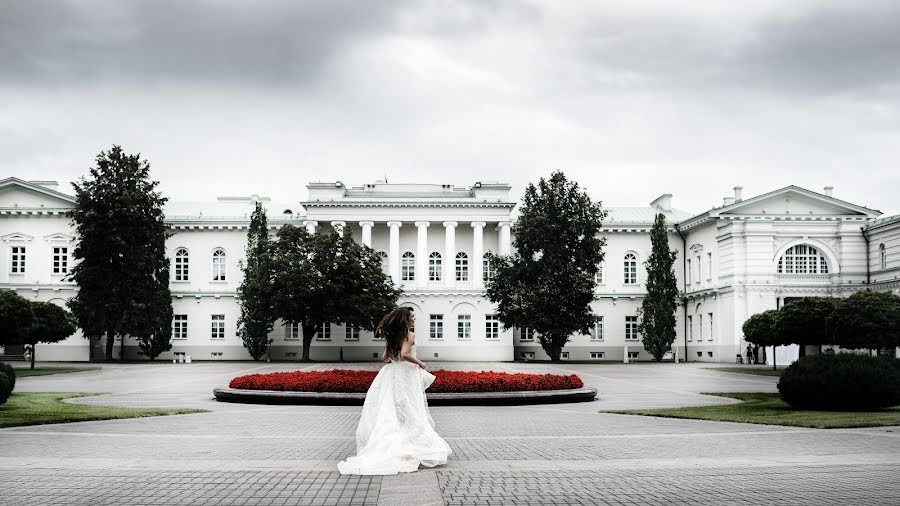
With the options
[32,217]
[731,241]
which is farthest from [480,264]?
[32,217]

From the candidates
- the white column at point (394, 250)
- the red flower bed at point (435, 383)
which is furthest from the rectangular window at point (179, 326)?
the red flower bed at point (435, 383)

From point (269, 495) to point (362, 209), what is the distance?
57477 millimetres

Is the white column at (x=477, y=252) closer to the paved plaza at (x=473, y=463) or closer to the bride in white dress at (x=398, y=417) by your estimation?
the paved plaza at (x=473, y=463)

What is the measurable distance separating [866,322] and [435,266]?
125ft

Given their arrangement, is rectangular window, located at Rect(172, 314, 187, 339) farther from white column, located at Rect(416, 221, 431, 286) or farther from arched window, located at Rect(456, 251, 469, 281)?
arched window, located at Rect(456, 251, 469, 281)

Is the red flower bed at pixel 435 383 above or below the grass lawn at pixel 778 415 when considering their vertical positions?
above

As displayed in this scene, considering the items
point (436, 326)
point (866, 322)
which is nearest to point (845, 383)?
point (866, 322)

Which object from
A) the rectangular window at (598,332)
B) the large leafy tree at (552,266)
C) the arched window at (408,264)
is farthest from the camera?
the rectangular window at (598,332)

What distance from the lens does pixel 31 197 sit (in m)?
65.3

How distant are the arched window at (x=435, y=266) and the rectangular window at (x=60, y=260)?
27832mm

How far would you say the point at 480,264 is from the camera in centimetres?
6556

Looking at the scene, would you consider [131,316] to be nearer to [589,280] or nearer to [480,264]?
[480,264]

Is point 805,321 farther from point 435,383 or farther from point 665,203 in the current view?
point 665,203

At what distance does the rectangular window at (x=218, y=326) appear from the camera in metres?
67.6
